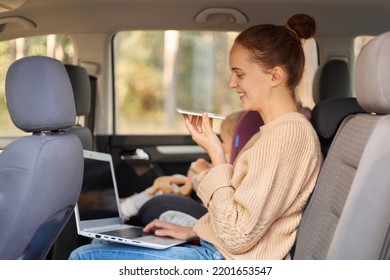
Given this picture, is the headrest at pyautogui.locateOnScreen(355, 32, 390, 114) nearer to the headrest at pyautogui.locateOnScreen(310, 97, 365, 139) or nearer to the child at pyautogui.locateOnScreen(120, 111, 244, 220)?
the headrest at pyautogui.locateOnScreen(310, 97, 365, 139)

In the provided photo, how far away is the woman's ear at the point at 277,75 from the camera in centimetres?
263

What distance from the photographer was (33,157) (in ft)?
7.52

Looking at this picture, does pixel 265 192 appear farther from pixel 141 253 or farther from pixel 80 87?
pixel 80 87

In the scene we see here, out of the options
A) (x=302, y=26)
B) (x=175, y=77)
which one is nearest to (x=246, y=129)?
(x=302, y=26)

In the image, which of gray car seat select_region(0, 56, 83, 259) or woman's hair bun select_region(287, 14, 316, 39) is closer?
gray car seat select_region(0, 56, 83, 259)

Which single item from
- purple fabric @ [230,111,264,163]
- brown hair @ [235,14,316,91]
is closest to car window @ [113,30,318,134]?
purple fabric @ [230,111,264,163]

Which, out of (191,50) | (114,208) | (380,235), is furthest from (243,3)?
(191,50)

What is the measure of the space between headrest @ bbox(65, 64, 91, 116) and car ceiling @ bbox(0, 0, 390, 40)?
0.21 m

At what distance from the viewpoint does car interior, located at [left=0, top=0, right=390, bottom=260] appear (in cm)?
216

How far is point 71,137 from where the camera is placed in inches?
98.7

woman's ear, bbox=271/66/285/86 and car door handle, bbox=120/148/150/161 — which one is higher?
woman's ear, bbox=271/66/285/86

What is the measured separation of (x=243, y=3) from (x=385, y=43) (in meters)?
1.21

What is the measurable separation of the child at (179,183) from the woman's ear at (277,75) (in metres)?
1.17

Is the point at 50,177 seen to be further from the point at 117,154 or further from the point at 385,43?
the point at 117,154
